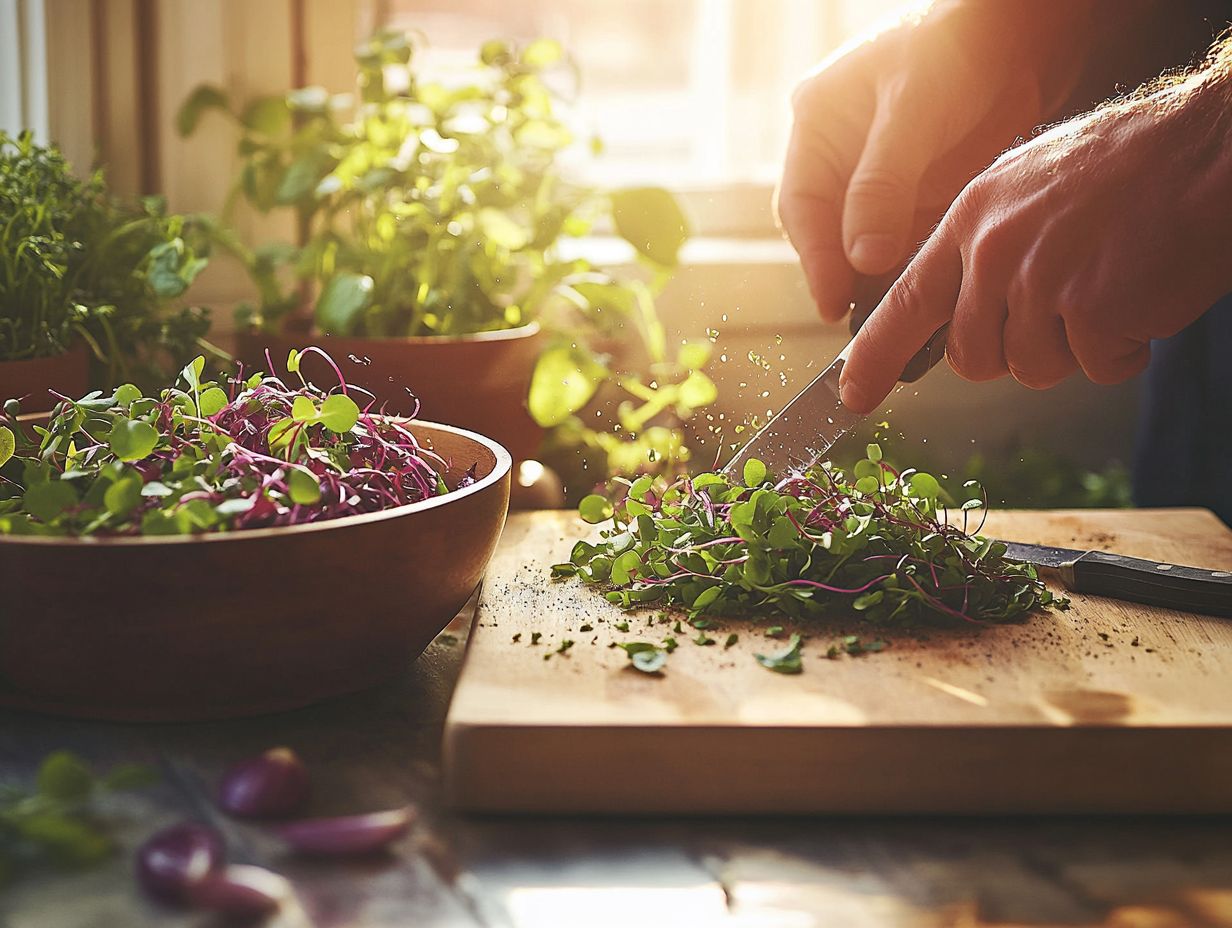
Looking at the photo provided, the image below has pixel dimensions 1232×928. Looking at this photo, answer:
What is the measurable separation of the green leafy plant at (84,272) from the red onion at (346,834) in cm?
59

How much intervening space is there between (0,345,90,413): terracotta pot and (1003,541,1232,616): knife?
2.56 feet

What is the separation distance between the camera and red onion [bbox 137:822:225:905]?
0.56m

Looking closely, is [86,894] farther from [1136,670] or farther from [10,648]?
[1136,670]

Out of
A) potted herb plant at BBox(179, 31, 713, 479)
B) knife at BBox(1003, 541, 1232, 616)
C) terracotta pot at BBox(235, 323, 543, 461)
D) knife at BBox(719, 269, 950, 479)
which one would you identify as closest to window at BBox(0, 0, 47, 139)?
potted herb plant at BBox(179, 31, 713, 479)

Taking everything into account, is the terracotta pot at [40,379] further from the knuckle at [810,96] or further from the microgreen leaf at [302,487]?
the knuckle at [810,96]

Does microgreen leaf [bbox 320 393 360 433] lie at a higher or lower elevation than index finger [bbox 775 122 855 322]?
lower

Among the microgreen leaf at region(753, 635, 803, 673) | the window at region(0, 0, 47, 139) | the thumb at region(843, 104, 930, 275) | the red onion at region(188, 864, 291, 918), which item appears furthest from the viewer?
the window at region(0, 0, 47, 139)

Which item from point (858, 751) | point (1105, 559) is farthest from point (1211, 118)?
point (858, 751)

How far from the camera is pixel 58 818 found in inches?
24.2

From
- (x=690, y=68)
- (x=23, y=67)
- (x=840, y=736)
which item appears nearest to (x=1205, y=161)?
(x=840, y=736)

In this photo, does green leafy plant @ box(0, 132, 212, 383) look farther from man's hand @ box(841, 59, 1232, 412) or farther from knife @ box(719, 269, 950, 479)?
man's hand @ box(841, 59, 1232, 412)

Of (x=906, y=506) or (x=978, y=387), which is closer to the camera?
(x=906, y=506)

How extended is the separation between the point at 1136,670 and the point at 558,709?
1.20 feet

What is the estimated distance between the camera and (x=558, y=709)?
70 centimetres
